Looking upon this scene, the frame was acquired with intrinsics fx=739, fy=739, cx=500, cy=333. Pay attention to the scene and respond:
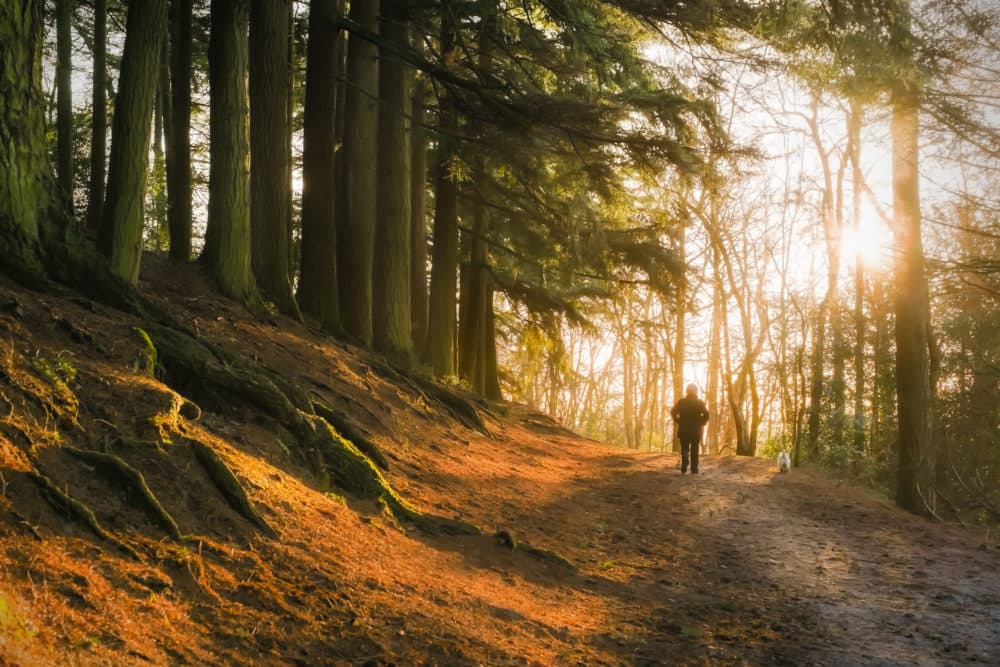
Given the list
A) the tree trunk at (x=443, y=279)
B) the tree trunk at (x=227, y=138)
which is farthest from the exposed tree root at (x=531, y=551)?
the tree trunk at (x=443, y=279)

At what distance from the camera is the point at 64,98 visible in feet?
48.4

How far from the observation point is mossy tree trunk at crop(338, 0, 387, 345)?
1300 centimetres

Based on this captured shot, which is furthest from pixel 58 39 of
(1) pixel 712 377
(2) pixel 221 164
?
(1) pixel 712 377

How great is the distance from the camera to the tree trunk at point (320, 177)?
12414mm

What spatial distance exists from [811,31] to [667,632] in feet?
23.1

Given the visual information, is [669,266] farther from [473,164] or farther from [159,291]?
[159,291]

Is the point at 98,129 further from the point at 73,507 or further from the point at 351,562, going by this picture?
the point at 73,507

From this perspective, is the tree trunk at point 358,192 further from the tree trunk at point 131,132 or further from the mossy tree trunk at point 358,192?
the tree trunk at point 131,132

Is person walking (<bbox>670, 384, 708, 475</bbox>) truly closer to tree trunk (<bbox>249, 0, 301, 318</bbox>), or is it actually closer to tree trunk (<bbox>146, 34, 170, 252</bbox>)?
tree trunk (<bbox>249, 0, 301, 318</bbox>)

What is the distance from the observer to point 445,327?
17.8m

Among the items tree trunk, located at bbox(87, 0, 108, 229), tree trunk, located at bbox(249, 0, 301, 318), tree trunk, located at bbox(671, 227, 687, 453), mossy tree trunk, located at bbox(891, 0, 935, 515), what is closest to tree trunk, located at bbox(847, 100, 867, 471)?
tree trunk, located at bbox(671, 227, 687, 453)

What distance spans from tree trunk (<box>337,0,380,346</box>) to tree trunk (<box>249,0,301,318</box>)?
1.58 meters

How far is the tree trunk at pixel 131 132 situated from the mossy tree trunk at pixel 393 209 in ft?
20.7

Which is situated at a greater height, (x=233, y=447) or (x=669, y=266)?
(x=669, y=266)
